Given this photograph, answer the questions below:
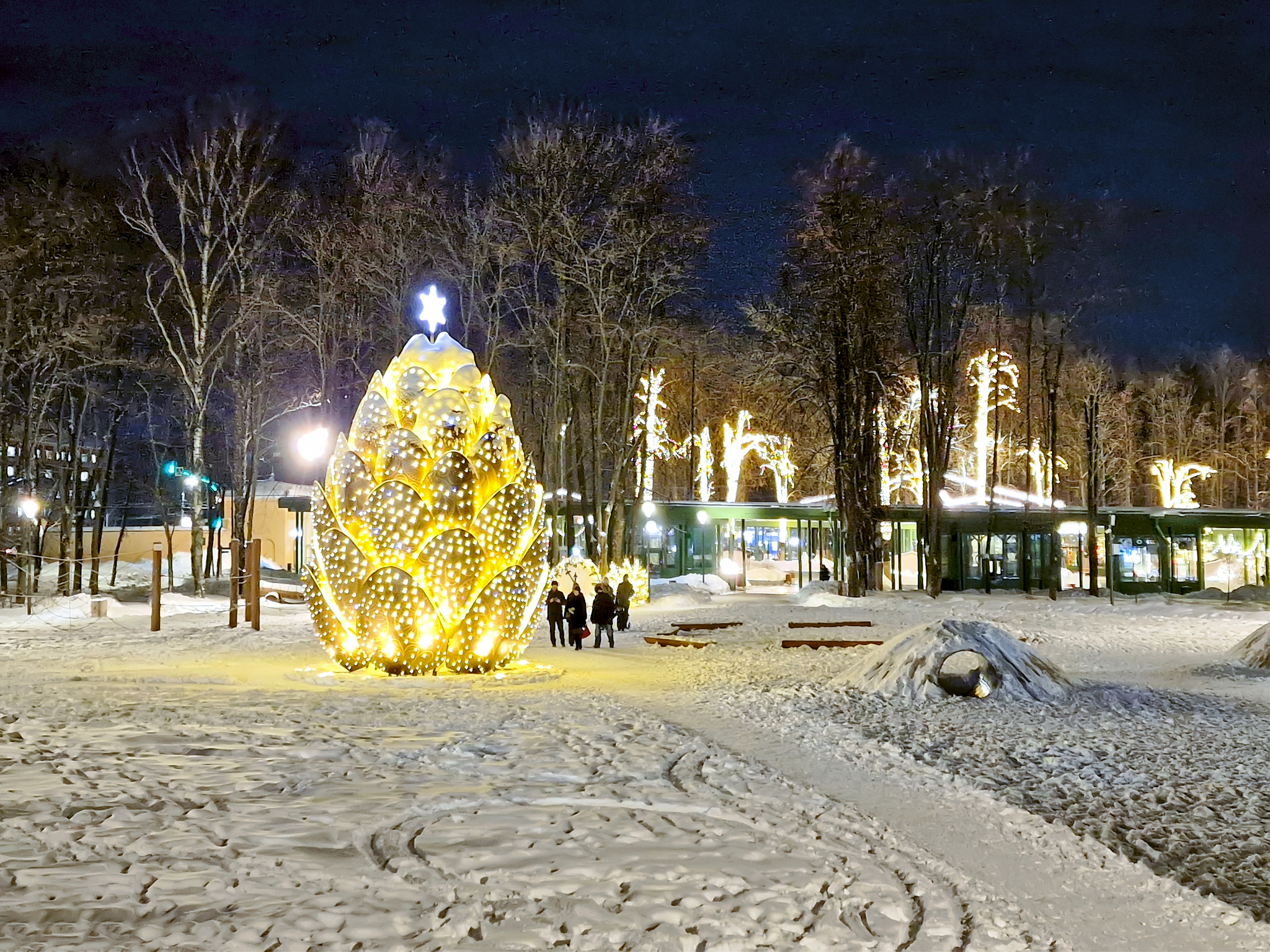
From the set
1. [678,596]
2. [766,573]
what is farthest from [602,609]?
[766,573]

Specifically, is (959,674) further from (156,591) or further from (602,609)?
(156,591)

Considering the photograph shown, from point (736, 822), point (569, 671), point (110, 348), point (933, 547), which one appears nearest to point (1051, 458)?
point (933, 547)

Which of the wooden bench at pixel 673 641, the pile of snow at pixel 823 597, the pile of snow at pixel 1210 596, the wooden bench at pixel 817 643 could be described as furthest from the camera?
the pile of snow at pixel 1210 596

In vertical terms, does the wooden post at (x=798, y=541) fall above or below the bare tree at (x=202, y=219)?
below

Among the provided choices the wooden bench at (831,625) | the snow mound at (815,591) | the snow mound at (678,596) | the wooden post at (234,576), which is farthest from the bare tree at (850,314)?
the wooden post at (234,576)

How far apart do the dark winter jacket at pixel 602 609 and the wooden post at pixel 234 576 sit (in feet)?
25.1

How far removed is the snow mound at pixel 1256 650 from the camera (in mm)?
16344

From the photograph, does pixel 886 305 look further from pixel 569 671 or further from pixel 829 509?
pixel 569 671

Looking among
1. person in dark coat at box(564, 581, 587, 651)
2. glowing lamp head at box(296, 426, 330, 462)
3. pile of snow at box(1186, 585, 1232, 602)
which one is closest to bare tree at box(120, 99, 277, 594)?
glowing lamp head at box(296, 426, 330, 462)

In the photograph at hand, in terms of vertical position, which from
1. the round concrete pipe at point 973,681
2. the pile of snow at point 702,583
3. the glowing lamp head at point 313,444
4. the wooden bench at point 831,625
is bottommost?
the wooden bench at point 831,625

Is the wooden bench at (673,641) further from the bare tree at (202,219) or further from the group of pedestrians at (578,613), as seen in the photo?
the bare tree at (202,219)

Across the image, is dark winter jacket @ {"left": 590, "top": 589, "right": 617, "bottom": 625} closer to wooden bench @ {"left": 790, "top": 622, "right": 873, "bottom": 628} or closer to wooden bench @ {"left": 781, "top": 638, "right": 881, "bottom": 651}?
wooden bench @ {"left": 781, "top": 638, "right": 881, "bottom": 651}

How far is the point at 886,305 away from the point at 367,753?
29414 millimetres

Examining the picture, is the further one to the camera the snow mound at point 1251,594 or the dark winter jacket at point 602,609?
the snow mound at point 1251,594
